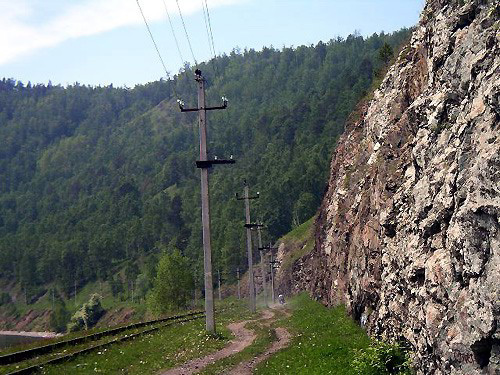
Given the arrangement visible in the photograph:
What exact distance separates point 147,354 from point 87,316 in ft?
427

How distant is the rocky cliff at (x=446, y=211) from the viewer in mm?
10680

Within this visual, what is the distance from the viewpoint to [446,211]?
44.5 ft

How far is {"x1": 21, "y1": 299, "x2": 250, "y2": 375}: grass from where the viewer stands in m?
19.8

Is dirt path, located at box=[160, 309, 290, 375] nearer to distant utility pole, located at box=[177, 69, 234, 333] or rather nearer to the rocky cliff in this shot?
distant utility pole, located at box=[177, 69, 234, 333]

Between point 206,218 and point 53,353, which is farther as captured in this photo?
point 206,218

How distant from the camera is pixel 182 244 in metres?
190

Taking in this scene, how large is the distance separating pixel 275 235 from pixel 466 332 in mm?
136979

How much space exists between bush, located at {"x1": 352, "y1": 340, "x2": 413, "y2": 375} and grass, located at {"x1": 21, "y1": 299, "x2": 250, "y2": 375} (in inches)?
306

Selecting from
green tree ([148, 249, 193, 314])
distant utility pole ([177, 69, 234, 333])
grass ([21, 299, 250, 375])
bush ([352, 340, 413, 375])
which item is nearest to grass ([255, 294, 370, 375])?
bush ([352, 340, 413, 375])

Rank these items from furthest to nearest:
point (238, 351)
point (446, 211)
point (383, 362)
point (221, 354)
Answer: point (238, 351)
point (221, 354)
point (383, 362)
point (446, 211)

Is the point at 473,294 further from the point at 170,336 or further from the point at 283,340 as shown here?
the point at 170,336

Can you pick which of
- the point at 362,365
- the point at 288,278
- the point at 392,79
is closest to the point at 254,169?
the point at 288,278

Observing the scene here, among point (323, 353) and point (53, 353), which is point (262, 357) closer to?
point (323, 353)

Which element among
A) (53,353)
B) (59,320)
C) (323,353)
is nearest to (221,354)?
(323,353)
